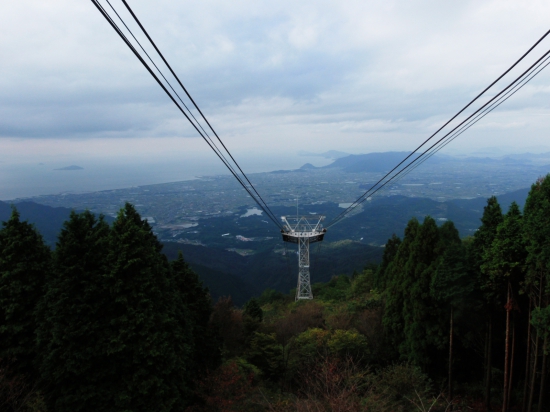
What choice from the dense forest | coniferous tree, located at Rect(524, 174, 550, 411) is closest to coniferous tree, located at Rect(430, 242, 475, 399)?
the dense forest

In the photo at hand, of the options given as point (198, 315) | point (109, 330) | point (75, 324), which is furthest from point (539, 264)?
point (75, 324)

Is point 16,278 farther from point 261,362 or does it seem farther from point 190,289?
point 261,362

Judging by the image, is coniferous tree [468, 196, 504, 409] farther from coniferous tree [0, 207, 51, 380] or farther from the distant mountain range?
the distant mountain range

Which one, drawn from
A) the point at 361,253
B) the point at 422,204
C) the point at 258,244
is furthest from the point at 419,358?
the point at 422,204

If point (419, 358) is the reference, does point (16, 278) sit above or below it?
above

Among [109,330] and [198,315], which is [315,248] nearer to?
[198,315]

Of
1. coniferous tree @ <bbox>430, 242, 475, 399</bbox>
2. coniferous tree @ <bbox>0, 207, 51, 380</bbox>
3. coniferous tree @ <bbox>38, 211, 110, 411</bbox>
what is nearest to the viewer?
coniferous tree @ <bbox>38, 211, 110, 411</bbox>
